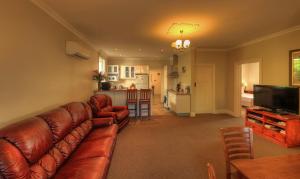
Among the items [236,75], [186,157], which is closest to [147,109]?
[186,157]

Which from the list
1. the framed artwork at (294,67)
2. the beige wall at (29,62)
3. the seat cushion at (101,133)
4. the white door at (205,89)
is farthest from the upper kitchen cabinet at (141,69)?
the framed artwork at (294,67)

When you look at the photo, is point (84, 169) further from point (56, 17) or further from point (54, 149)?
point (56, 17)

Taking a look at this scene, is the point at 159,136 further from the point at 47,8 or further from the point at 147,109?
the point at 47,8

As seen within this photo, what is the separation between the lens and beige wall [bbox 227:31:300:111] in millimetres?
4023

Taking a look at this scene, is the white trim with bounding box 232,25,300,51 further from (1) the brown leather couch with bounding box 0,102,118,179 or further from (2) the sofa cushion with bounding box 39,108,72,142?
(2) the sofa cushion with bounding box 39,108,72,142

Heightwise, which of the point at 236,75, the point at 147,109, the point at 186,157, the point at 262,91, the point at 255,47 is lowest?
the point at 186,157

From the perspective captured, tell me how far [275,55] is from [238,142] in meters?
3.84

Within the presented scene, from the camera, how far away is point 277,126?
3754 millimetres

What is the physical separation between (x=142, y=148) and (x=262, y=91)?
353cm

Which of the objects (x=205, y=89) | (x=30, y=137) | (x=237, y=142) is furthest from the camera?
(x=205, y=89)

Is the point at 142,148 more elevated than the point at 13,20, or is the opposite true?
the point at 13,20

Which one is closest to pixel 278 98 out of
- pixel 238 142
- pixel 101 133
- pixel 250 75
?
pixel 238 142

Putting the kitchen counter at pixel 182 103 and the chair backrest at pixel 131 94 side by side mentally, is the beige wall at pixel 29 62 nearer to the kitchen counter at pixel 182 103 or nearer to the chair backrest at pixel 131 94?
the chair backrest at pixel 131 94

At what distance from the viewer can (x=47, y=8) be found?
2.76 meters
